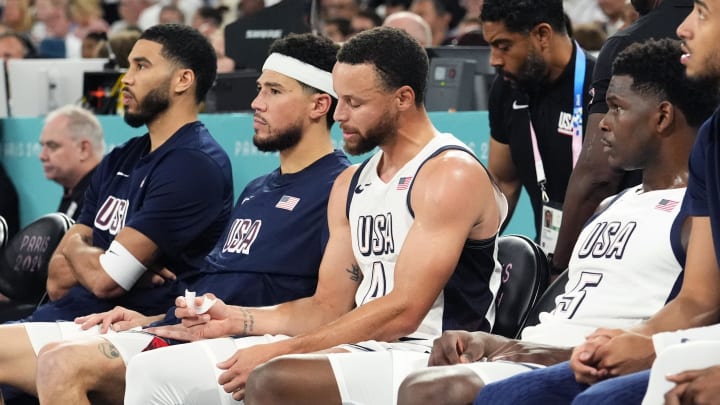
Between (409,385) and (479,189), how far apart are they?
951 millimetres

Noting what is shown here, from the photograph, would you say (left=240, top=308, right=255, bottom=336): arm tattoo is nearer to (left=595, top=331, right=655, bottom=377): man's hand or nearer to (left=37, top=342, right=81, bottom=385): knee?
(left=37, top=342, right=81, bottom=385): knee

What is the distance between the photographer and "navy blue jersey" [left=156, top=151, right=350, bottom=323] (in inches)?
198

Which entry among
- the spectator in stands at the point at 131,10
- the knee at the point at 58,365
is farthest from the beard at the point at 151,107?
the spectator in stands at the point at 131,10

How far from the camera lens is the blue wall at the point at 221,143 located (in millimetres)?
6660

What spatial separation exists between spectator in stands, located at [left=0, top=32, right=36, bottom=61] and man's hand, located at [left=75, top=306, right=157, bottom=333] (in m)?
6.64

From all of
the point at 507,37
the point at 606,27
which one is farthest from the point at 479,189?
the point at 606,27

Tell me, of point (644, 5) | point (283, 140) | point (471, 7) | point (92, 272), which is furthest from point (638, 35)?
point (471, 7)

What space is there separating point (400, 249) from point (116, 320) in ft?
4.60

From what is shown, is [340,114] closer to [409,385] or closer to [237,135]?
[409,385]

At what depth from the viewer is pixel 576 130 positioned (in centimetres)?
546

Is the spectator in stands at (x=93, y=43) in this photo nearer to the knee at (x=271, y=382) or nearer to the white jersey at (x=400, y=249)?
the white jersey at (x=400, y=249)

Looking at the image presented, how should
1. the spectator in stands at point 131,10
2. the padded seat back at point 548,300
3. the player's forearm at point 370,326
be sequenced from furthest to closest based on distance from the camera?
the spectator in stands at point 131,10
the padded seat back at point 548,300
the player's forearm at point 370,326

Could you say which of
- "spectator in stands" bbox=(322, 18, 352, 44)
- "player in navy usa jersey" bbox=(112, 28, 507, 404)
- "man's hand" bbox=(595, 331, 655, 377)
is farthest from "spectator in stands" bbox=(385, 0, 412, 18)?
"man's hand" bbox=(595, 331, 655, 377)

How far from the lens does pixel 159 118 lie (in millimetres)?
5777
